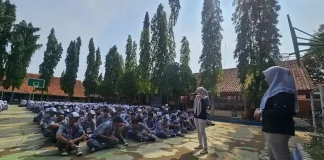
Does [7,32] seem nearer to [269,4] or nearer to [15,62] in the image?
[15,62]

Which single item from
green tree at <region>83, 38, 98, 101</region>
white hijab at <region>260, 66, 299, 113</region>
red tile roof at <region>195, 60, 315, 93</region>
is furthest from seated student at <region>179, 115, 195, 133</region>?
green tree at <region>83, 38, 98, 101</region>

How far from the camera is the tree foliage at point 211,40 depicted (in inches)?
942

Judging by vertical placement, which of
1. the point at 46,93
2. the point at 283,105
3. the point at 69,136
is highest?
the point at 46,93

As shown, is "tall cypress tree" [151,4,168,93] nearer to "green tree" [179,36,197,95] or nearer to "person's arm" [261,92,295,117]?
"green tree" [179,36,197,95]

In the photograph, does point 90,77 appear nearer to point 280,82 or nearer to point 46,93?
point 46,93

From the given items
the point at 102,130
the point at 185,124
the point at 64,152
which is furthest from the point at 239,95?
the point at 64,152

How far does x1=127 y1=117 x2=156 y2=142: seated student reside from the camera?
8250 millimetres

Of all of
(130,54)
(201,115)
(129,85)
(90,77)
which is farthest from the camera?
(90,77)

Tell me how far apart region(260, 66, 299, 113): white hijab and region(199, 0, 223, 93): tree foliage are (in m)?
20.6

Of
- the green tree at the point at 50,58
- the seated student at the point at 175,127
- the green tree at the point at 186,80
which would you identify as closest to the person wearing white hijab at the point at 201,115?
the seated student at the point at 175,127

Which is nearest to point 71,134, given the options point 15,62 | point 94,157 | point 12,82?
point 94,157

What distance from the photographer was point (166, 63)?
2914cm

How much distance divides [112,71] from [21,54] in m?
16.1

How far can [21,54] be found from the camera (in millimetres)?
26625
